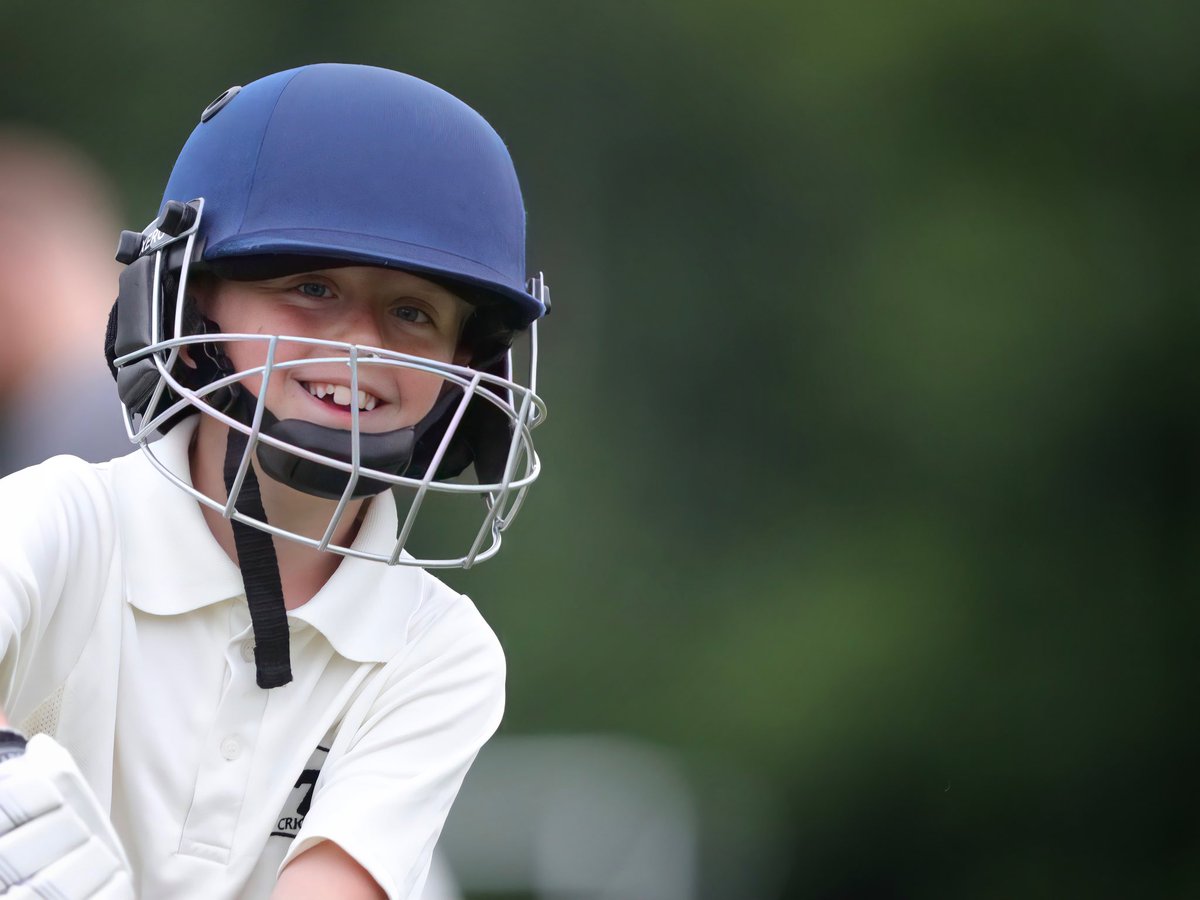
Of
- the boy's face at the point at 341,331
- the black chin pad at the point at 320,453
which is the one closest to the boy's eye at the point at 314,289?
the boy's face at the point at 341,331

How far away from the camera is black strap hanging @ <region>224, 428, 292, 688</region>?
161 centimetres

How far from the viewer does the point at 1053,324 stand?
4438mm

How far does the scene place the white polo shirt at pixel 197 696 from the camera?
5.12 ft

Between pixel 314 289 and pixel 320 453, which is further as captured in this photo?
pixel 314 289

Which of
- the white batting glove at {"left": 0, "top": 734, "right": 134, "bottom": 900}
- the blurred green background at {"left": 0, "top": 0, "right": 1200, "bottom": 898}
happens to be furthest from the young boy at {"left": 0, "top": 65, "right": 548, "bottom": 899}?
the blurred green background at {"left": 0, "top": 0, "right": 1200, "bottom": 898}

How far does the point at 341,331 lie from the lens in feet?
5.46

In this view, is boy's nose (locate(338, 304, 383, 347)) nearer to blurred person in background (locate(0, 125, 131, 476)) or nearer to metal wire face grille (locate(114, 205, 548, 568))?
metal wire face grille (locate(114, 205, 548, 568))

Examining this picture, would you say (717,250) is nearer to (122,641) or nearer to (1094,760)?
(1094,760)

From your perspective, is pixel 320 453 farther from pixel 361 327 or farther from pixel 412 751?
pixel 412 751

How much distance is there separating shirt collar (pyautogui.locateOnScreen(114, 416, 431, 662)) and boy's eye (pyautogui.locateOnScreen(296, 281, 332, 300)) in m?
0.21

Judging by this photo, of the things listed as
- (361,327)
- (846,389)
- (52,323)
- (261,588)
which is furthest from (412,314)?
(846,389)

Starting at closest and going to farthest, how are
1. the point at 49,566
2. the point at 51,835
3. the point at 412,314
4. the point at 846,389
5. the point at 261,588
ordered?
the point at 51,835 < the point at 49,566 < the point at 261,588 < the point at 412,314 < the point at 846,389

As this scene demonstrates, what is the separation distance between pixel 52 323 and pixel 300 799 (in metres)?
1.52

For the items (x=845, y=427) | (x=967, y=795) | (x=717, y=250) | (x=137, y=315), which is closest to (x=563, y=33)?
(x=717, y=250)
